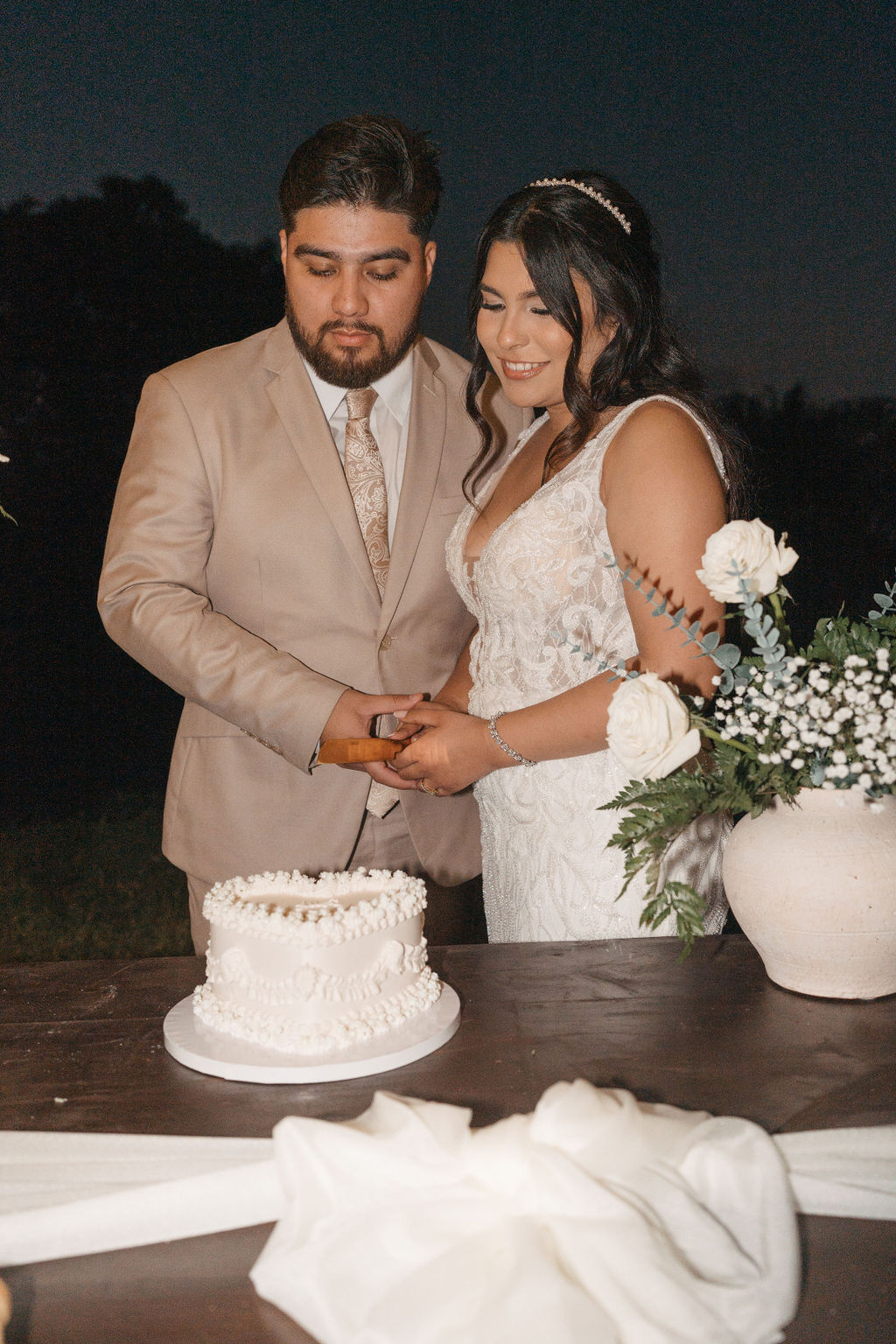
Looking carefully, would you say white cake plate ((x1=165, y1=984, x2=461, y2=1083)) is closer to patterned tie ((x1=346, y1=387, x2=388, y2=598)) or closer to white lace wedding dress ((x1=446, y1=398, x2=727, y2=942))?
white lace wedding dress ((x1=446, y1=398, x2=727, y2=942))

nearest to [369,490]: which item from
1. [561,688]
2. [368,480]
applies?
[368,480]

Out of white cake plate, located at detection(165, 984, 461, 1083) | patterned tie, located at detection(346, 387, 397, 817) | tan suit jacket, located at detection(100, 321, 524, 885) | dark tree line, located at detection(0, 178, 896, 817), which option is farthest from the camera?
dark tree line, located at detection(0, 178, 896, 817)

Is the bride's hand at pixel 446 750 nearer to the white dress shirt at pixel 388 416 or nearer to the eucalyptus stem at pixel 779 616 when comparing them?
the white dress shirt at pixel 388 416

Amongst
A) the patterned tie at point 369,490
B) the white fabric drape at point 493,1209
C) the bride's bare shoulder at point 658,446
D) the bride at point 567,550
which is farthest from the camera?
the patterned tie at point 369,490

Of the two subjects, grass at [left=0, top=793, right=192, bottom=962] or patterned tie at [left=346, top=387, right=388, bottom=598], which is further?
grass at [left=0, top=793, right=192, bottom=962]

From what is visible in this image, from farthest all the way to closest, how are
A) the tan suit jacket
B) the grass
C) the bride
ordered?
the grass < the tan suit jacket < the bride

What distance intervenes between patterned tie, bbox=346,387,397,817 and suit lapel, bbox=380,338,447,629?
2.2 inches

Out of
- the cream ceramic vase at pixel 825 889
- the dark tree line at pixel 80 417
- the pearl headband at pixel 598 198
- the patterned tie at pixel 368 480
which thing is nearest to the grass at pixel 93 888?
the dark tree line at pixel 80 417

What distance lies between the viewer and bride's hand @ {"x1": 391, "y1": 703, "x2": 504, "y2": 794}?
2.14 metres

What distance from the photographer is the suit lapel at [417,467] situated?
2.49 m

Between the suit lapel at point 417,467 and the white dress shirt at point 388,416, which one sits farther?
the white dress shirt at point 388,416

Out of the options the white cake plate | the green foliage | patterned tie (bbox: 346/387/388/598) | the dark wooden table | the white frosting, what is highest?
patterned tie (bbox: 346/387/388/598)

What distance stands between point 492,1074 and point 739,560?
664 mm

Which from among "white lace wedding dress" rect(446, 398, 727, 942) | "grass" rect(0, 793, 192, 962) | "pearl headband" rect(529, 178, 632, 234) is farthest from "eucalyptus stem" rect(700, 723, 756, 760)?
"grass" rect(0, 793, 192, 962)
